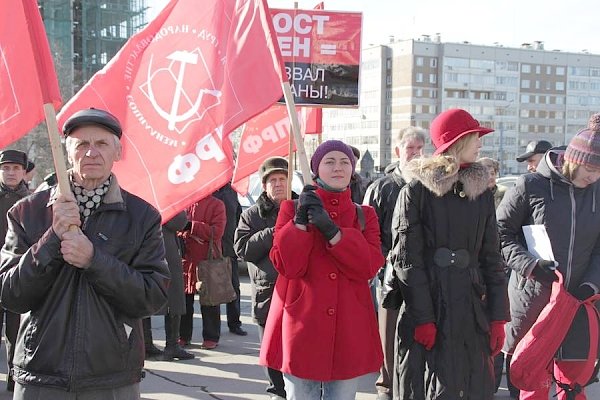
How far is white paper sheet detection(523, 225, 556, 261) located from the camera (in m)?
4.96

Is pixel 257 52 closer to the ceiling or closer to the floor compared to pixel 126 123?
closer to the ceiling

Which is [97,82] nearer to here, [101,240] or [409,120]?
[101,240]

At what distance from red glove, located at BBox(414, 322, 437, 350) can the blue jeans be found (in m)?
0.41

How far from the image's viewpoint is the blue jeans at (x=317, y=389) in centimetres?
419

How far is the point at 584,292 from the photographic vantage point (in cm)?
495

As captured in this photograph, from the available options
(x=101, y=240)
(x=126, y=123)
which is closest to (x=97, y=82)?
(x=126, y=123)

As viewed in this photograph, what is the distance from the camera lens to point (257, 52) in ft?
16.5

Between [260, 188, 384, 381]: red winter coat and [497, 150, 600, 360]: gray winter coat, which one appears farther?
[497, 150, 600, 360]: gray winter coat

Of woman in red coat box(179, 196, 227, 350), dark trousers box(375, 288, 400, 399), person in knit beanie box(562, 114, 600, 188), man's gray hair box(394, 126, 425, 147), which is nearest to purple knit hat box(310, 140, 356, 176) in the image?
person in knit beanie box(562, 114, 600, 188)

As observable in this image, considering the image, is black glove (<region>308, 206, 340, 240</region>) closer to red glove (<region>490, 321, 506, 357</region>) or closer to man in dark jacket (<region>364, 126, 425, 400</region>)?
red glove (<region>490, 321, 506, 357</region>)

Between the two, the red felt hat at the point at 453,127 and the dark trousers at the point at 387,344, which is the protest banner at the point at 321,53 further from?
the red felt hat at the point at 453,127

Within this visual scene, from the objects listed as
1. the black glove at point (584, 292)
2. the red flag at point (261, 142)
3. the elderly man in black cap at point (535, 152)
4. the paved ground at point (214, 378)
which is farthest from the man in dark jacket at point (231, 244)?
the black glove at point (584, 292)

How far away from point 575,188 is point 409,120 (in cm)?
10311

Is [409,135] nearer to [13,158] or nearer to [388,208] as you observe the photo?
[388,208]
